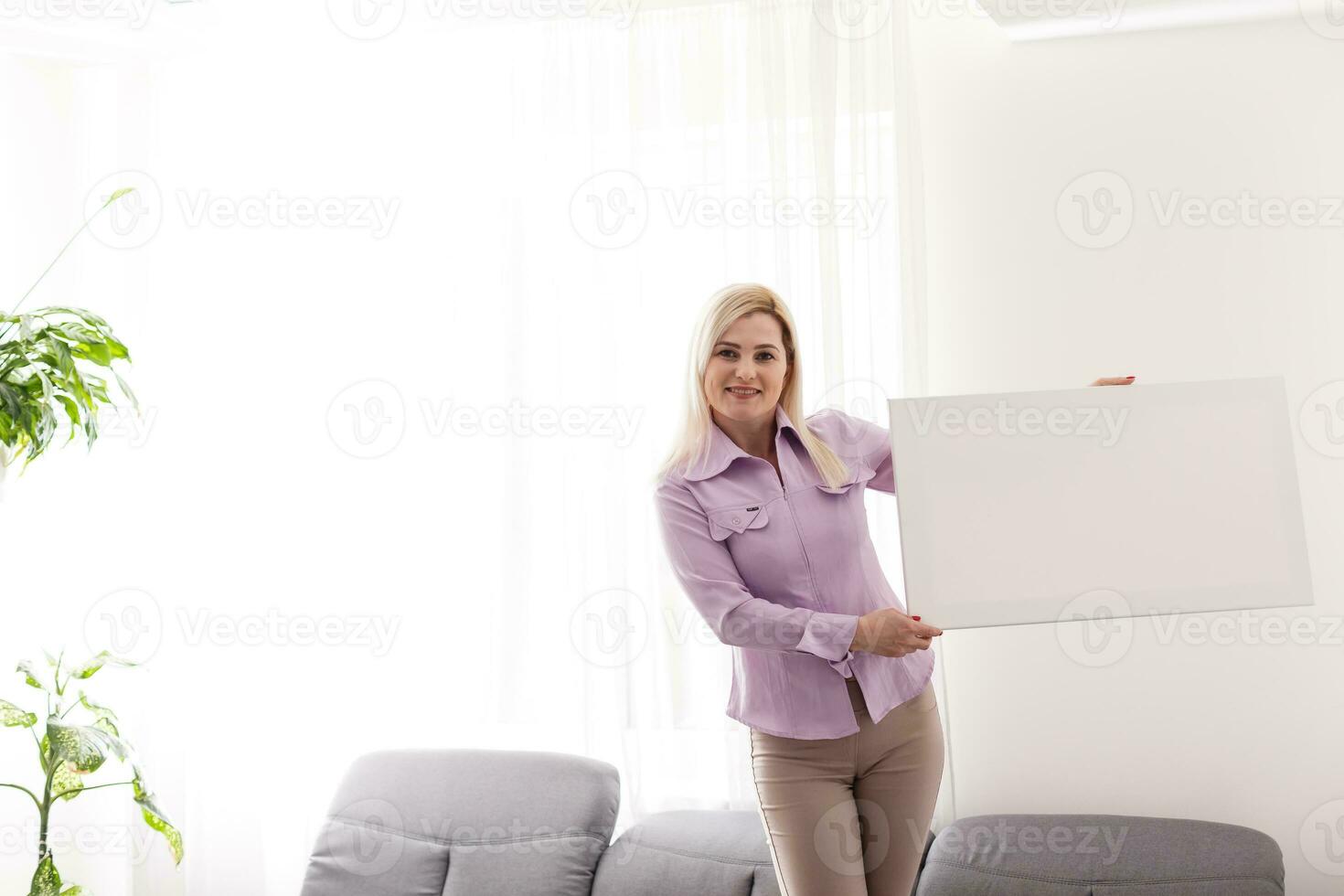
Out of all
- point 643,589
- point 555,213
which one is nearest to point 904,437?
point 643,589

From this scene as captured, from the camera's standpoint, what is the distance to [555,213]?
298 cm

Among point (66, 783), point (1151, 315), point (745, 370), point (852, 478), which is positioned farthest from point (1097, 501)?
point (66, 783)

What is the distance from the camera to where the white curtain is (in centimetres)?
278

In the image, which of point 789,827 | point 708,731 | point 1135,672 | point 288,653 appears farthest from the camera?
point 288,653

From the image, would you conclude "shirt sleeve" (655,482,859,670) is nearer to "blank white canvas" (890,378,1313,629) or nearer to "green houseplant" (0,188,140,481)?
"blank white canvas" (890,378,1313,629)

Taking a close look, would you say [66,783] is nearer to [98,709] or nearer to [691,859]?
[98,709]

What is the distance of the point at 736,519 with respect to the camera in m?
1.95

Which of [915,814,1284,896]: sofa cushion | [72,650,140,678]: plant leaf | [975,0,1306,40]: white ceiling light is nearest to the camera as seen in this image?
[915,814,1284,896]: sofa cushion

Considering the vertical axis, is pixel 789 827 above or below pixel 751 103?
below

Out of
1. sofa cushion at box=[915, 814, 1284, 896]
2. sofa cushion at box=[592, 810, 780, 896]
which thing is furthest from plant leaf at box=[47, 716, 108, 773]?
sofa cushion at box=[915, 814, 1284, 896]

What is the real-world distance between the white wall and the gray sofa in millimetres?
206

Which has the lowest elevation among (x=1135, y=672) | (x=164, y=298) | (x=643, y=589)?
(x=1135, y=672)

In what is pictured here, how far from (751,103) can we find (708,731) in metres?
1.60

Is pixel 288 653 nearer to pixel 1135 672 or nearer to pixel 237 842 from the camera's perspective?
pixel 237 842
